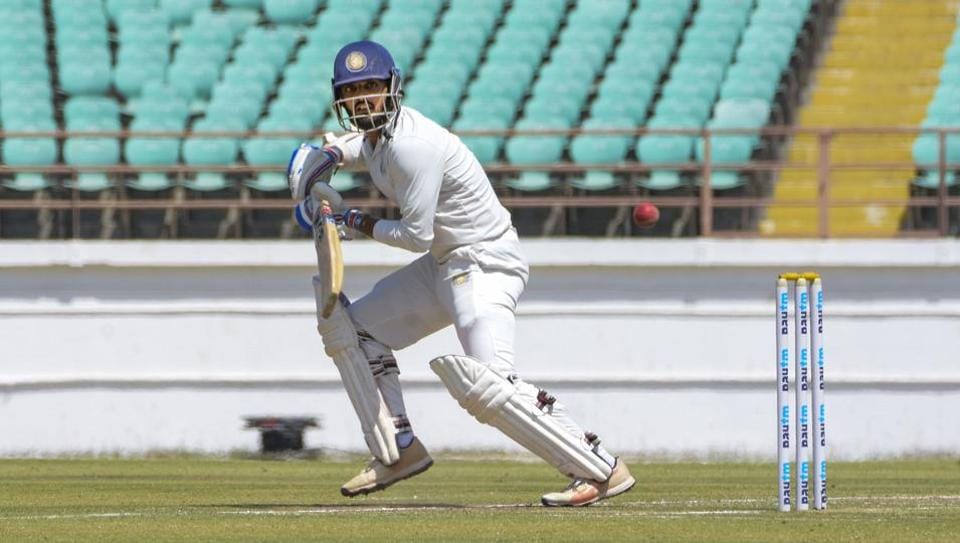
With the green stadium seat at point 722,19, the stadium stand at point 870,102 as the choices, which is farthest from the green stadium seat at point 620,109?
the green stadium seat at point 722,19

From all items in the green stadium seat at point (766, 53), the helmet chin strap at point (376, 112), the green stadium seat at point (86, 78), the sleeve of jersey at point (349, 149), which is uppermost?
the green stadium seat at point (766, 53)

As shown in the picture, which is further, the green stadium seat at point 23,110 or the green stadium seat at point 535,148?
the green stadium seat at point 23,110

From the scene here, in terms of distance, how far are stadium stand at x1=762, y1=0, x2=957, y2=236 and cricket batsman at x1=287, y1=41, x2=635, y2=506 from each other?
6768 mm

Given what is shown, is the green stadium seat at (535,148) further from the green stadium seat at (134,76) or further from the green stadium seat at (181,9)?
the green stadium seat at (181,9)

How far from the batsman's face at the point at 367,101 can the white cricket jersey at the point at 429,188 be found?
11 cm

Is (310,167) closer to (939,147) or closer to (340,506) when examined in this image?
(340,506)

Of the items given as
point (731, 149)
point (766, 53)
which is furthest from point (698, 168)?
point (766, 53)

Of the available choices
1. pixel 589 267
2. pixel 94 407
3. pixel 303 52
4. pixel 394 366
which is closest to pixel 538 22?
pixel 303 52

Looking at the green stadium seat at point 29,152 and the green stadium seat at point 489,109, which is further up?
the green stadium seat at point 489,109

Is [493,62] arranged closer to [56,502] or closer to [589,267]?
[589,267]

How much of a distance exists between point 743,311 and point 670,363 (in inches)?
23.8

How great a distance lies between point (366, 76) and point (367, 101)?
12 cm

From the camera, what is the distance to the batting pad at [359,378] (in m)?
8.62

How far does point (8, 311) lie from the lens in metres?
13.7
